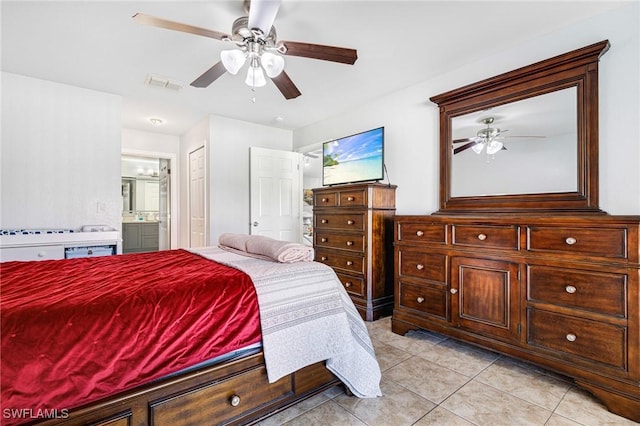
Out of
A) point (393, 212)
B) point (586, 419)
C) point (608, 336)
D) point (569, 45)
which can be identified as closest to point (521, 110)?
point (569, 45)

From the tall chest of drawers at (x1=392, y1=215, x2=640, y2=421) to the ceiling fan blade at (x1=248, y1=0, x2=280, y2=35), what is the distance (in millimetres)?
1857

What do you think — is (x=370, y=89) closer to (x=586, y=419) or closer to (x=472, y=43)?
(x=472, y=43)

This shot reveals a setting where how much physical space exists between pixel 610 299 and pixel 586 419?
658mm

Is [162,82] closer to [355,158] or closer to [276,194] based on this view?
[276,194]

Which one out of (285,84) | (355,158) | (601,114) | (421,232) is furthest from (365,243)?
(601,114)

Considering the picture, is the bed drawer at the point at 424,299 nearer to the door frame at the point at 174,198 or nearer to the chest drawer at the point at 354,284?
the chest drawer at the point at 354,284

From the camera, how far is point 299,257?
181 centimetres

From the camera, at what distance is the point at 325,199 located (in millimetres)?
3582

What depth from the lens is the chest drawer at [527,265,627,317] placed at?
164 centimetres

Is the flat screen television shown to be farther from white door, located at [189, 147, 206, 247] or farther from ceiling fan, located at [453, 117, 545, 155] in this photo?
white door, located at [189, 147, 206, 247]

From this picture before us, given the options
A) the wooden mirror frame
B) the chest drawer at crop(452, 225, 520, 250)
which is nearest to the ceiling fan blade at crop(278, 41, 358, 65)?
the wooden mirror frame

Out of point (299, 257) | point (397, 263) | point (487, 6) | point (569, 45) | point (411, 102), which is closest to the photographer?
point (299, 257)

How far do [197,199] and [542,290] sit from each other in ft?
14.3

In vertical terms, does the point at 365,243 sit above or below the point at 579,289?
above
